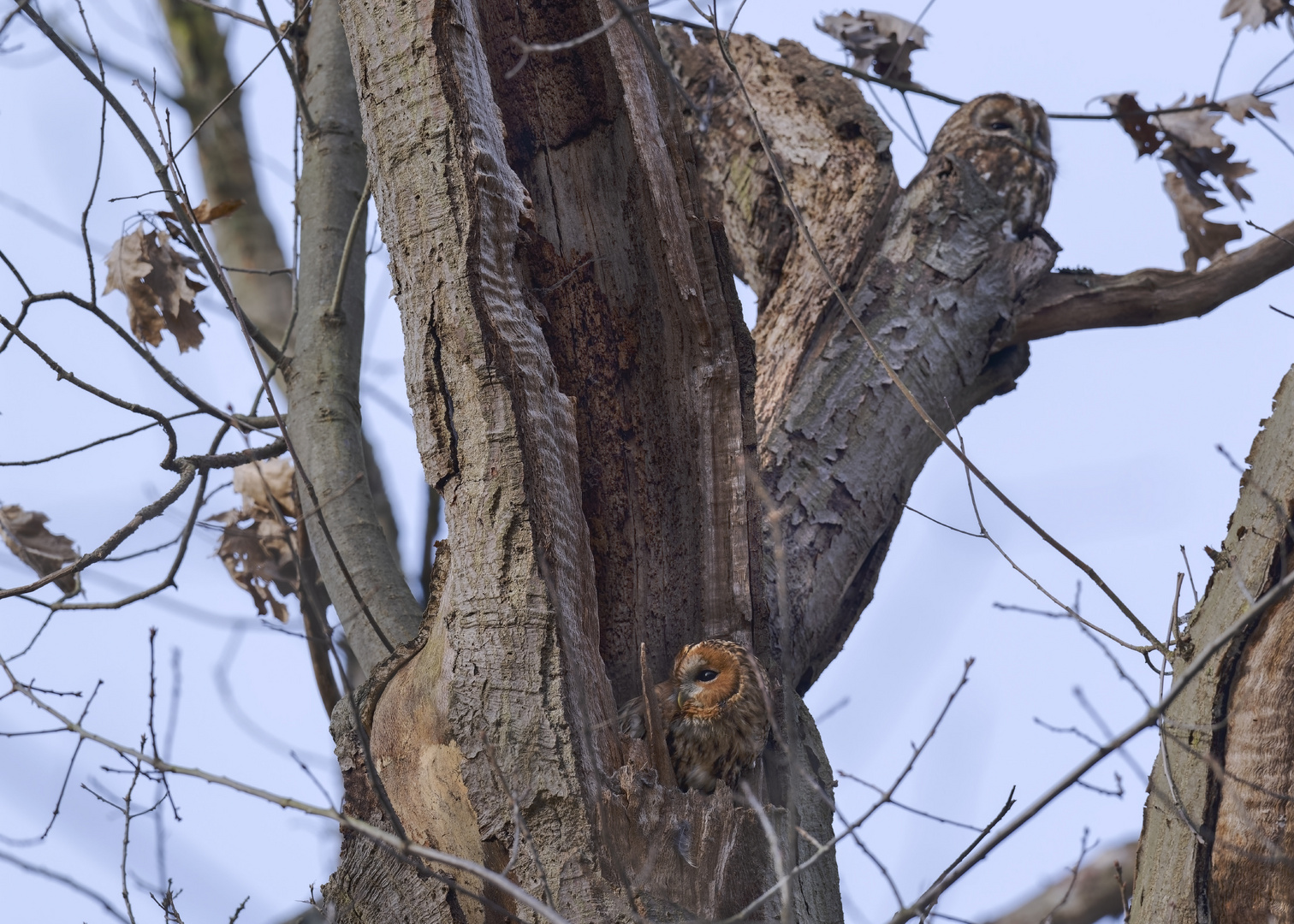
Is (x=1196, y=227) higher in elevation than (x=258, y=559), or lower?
higher

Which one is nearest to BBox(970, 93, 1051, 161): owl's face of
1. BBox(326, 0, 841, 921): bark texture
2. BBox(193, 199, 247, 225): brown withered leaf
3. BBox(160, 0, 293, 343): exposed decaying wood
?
BBox(326, 0, 841, 921): bark texture

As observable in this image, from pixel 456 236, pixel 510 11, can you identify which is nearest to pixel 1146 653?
pixel 456 236

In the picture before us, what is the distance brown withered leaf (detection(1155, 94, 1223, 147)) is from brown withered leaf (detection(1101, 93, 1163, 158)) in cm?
4

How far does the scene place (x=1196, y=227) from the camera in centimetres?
335

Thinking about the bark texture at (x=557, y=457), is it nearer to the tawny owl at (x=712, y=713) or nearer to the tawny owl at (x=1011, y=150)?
the tawny owl at (x=712, y=713)

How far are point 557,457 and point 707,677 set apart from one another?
0.54 meters

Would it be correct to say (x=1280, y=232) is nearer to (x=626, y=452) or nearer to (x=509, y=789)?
(x=626, y=452)

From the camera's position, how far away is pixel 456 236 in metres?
1.81

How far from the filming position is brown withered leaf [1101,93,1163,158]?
3.42 meters

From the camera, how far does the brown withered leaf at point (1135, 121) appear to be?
342 cm

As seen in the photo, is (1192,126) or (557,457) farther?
(1192,126)

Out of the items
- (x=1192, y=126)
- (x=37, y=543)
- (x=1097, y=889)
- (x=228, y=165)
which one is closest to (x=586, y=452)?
(x=37, y=543)

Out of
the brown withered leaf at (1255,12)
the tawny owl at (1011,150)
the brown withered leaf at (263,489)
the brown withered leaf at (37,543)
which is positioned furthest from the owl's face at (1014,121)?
the brown withered leaf at (37,543)

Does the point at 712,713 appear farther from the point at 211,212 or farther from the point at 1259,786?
the point at 211,212
